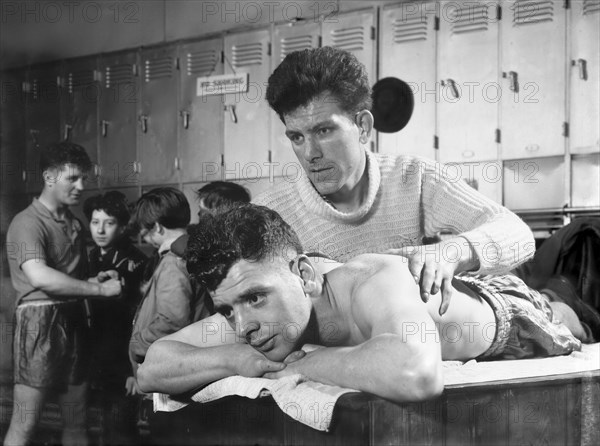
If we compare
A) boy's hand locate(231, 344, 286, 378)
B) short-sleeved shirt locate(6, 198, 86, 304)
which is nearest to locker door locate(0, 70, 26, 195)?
short-sleeved shirt locate(6, 198, 86, 304)

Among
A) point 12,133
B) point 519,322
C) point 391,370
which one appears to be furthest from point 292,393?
point 12,133

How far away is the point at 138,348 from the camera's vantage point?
8.41 ft

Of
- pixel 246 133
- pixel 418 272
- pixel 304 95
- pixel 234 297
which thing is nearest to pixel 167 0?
pixel 246 133

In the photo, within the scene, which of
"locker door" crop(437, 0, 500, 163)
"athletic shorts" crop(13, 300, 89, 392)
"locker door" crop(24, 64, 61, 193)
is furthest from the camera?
"locker door" crop(24, 64, 61, 193)

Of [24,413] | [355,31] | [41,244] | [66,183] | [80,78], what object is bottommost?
[24,413]

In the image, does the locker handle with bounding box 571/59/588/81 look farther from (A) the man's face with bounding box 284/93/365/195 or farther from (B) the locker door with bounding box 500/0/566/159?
(A) the man's face with bounding box 284/93/365/195

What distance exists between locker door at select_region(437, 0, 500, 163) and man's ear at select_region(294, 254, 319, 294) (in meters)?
0.67

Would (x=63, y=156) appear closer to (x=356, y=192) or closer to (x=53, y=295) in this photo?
(x=53, y=295)

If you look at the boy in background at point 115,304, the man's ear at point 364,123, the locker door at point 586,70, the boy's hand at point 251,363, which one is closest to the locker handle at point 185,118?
the boy in background at point 115,304

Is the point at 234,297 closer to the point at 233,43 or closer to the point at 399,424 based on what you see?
the point at 399,424

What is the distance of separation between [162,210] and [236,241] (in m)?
0.51

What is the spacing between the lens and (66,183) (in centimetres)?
278

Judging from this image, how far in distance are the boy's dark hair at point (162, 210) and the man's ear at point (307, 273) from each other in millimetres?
536

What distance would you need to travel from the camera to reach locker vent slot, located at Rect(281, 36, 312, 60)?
8.17ft
